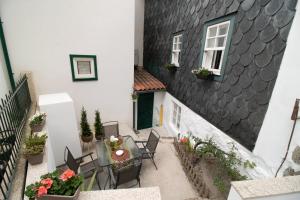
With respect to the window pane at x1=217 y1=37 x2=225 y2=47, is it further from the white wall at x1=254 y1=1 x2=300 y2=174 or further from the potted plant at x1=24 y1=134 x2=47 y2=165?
the potted plant at x1=24 y1=134 x2=47 y2=165

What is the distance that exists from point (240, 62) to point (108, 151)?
3884 millimetres

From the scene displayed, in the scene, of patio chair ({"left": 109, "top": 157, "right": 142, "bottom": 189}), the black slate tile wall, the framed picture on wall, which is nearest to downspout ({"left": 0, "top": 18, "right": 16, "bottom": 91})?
the framed picture on wall

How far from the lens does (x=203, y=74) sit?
3.96 meters

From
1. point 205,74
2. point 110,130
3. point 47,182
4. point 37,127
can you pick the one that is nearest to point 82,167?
point 110,130

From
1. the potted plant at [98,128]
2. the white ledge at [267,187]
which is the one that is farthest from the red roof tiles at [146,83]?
the white ledge at [267,187]

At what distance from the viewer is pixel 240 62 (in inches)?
124

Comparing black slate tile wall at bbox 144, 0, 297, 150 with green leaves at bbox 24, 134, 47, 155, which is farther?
black slate tile wall at bbox 144, 0, 297, 150

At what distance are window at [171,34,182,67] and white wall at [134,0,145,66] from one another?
11.5 feet

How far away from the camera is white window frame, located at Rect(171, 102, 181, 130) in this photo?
634 cm

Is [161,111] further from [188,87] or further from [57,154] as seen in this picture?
[57,154]

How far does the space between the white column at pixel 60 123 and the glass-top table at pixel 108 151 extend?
69 cm

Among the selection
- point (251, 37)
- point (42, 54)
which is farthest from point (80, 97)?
point (251, 37)

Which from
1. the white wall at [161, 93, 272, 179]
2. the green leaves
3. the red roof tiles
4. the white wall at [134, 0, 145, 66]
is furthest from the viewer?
the white wall at [134, 0, 145, 66]

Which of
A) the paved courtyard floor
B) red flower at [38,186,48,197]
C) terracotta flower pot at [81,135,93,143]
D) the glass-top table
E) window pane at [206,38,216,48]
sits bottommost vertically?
the paved courtyard floor
